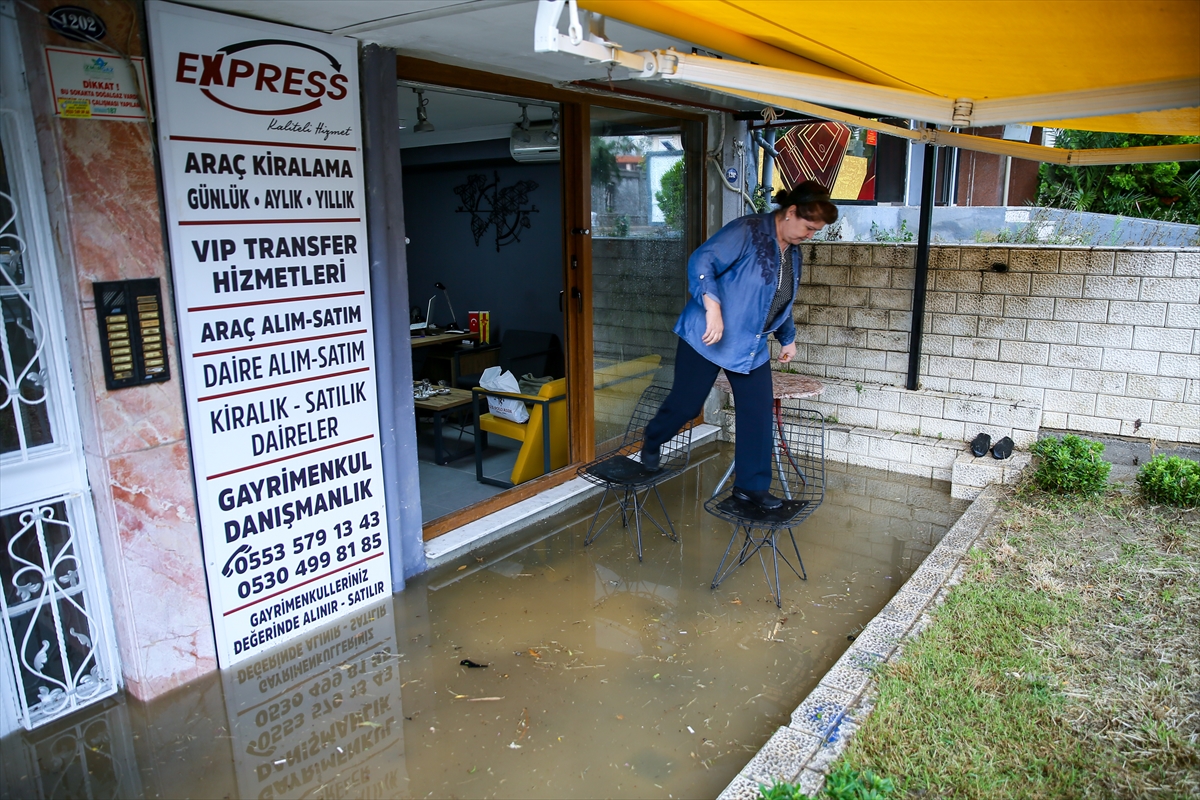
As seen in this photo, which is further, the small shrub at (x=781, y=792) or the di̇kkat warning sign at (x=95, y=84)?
the di̇kkat warning sign at (x=95, y=84)

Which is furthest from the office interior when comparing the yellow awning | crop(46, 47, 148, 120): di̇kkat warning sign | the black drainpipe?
the yellow awning

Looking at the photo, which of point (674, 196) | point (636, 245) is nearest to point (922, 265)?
point (674, 196)

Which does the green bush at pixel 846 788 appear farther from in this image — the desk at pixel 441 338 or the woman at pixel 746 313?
the desk at pixel 441 338

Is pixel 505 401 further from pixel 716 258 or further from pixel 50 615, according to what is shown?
pixel 50 615

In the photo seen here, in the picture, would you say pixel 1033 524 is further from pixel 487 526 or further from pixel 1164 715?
pixel 487 526

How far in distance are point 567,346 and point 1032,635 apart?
3219mm

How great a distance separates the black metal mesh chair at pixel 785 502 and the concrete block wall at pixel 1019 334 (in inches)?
13.8

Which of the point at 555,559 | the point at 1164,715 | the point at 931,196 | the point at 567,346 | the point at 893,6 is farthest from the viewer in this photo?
the point at 931,196

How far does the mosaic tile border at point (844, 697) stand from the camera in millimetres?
2652

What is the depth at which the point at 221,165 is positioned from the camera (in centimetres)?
331

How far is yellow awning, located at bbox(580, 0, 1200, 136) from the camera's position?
2393 mm

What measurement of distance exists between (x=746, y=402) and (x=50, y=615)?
3239 mm

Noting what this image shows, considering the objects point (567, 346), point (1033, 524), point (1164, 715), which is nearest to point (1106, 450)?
point (1033, 524)

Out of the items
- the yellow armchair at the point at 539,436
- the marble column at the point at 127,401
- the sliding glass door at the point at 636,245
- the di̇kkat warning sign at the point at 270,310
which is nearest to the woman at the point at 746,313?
the yellow armchair at the point at 539,436
